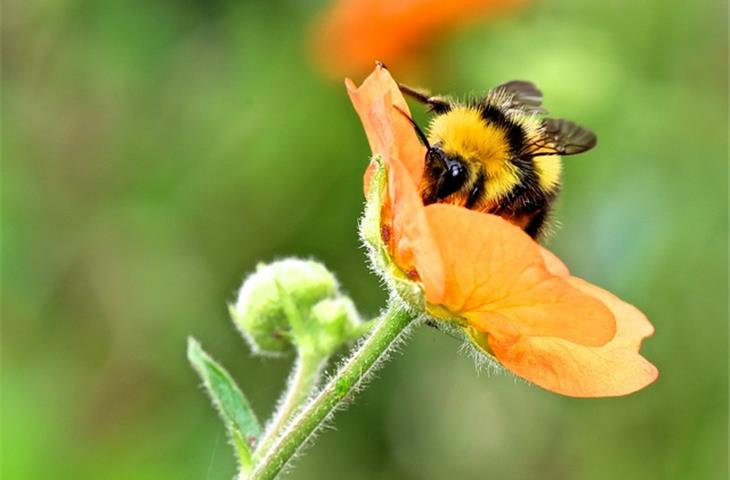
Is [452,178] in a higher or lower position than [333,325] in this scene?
higher

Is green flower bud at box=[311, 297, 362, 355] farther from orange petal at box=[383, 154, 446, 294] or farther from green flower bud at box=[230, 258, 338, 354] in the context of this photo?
orange petal at box=[383, 154, 446, 294]

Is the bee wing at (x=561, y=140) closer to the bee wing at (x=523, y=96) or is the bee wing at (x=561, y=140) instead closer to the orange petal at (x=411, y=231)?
the bee wing at (x=523, y=96)

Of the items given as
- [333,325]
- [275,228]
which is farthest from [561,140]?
[275,228]

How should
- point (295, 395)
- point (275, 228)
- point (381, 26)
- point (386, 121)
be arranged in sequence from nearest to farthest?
point (386, 121), point (295, 395), point (275, 228), point (381, 26)

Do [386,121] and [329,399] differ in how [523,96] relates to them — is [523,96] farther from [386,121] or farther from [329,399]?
[329,399]

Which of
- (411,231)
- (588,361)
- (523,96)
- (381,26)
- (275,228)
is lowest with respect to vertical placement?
(275,228)

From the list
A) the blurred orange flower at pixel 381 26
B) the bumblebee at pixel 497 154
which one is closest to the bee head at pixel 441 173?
the bumblebee at pixel 497 154

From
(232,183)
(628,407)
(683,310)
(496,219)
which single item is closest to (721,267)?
(683,310)

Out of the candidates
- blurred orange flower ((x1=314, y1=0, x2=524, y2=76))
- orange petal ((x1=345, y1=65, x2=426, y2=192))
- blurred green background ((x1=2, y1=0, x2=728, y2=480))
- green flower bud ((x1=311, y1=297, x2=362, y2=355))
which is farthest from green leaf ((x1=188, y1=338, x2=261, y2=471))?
blurred orange flower ((x1=314, y1=0, x2=524, y2=76))
